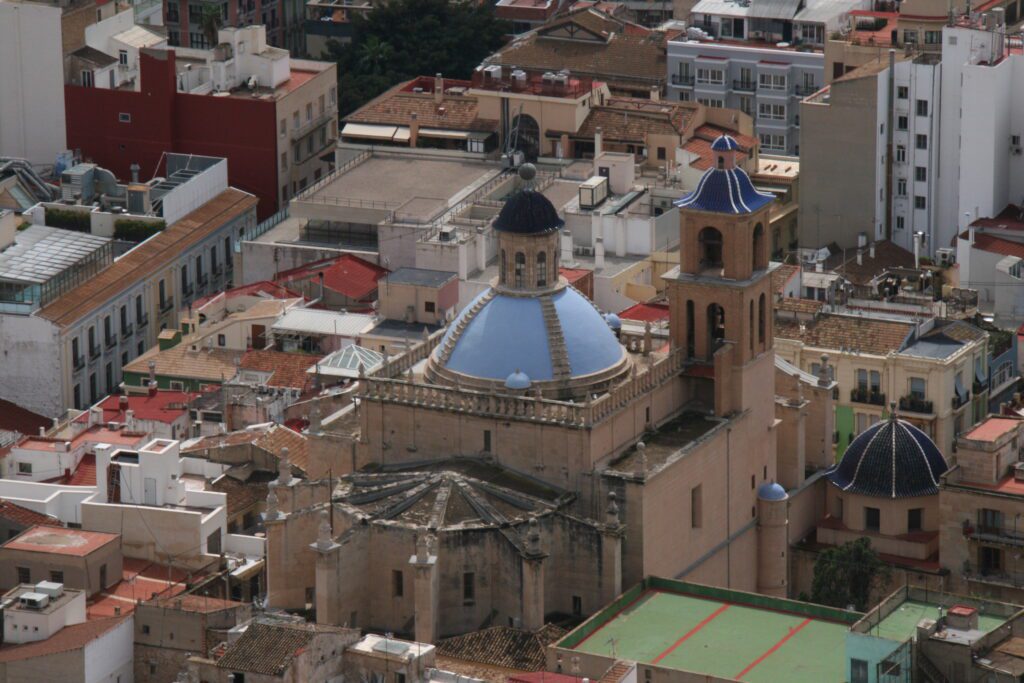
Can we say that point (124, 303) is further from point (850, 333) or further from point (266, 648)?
point (266, 648)

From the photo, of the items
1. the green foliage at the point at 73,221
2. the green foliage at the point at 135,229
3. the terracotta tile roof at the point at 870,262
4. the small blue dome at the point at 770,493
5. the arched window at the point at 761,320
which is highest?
the arched window at the point at 761,320

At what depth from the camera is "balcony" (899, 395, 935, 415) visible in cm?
15612

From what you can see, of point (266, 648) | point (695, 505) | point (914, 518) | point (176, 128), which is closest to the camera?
point (266, 648)

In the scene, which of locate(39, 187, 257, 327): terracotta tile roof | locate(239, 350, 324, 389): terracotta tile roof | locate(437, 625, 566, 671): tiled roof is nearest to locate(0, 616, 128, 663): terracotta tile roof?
locate(437, 625, 566, 671): tiled roof

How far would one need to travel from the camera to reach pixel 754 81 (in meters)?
194

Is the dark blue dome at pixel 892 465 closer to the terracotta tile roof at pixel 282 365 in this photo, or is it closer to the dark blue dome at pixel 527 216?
the dark blue dome at pixel 527 216

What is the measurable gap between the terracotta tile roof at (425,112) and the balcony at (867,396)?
110 ft

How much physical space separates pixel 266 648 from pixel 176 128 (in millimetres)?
64912

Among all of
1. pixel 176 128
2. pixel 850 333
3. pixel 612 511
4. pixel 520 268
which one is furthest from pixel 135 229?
pixel 612 511

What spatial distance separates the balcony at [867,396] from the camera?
515ft

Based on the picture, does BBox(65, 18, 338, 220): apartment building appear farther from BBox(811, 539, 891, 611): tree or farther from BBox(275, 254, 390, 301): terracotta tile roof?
BBox(811, 539, 891, 611): tree

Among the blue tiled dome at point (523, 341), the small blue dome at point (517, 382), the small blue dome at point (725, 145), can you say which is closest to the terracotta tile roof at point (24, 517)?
the blue tiled dome at point (523, 341)

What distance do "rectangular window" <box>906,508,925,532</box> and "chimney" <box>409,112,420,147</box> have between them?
4653 centimetres

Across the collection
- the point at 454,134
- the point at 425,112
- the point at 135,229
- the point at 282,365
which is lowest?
the point at 282,365
